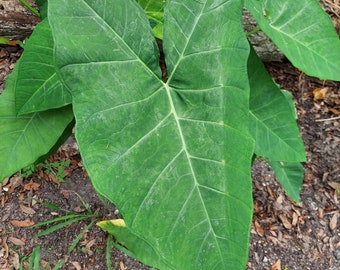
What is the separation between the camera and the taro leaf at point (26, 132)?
4.37 ft

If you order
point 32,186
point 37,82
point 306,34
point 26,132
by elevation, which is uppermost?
point 306,34

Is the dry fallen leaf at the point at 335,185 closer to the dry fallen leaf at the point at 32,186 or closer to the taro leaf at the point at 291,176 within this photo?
the taro leaf at the point at 291,176

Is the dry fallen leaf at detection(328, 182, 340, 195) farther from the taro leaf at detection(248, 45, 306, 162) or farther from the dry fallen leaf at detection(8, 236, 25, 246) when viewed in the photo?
the dry fallen leaf at detection(8, 236, 25, 246)

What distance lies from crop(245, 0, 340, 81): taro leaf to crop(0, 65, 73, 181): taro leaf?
0.70 metres

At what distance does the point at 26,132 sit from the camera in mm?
1365

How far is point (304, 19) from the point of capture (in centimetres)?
133

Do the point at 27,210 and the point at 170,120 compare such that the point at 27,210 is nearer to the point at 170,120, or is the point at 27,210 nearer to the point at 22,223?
the point at 22,223

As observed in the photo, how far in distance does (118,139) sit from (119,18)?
26 centimetres

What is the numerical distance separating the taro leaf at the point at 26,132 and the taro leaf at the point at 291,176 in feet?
A: 2.77

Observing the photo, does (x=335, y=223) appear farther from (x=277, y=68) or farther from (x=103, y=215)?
(x=103, y=215)

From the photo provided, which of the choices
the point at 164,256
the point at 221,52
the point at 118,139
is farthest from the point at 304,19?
the point at 164,256

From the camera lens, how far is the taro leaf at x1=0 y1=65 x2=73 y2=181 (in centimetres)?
133

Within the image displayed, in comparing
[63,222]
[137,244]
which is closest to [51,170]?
[63,222]

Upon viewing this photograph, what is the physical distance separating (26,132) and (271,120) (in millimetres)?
788
